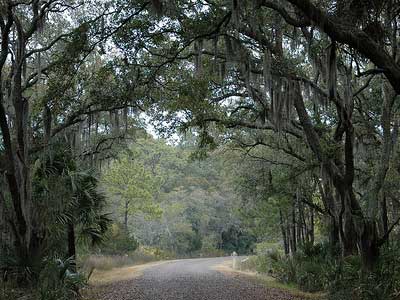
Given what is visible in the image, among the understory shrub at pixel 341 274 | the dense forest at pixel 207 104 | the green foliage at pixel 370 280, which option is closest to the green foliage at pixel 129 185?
the dense forest at pixel 207 104

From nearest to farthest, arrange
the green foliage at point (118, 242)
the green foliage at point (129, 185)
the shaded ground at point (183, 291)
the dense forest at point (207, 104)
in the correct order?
the dense forest at point (207, 104)
the shaded ground at point (183, 291)
the green foliage at point (118, 242)
the green foliage at point (129, 185)

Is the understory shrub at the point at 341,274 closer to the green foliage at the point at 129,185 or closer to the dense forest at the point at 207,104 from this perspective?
the dense forest at the point at 207,104

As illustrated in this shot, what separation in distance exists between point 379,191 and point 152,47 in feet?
21.6

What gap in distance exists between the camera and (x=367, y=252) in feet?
36.4

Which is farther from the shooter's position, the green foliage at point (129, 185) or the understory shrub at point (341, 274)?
the green foliage at point (129, 185)

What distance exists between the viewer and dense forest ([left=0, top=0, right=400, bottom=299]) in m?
9.83

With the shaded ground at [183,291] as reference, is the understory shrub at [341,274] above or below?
above

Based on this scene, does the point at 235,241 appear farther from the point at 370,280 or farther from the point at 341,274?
the point at 370,280

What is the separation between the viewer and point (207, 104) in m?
13.7

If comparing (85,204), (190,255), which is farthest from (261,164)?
(190,255)

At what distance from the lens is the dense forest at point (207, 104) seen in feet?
32.2

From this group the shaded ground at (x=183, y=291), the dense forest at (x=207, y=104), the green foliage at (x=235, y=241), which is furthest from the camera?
the green foliage at (x=235, y=241)

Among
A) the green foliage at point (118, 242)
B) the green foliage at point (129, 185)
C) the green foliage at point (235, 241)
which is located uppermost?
the green foliage at point (129, 185)

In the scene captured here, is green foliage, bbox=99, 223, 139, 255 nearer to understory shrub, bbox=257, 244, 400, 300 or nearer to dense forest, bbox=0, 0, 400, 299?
dense forest, bbox=0, 0, 400, 299
